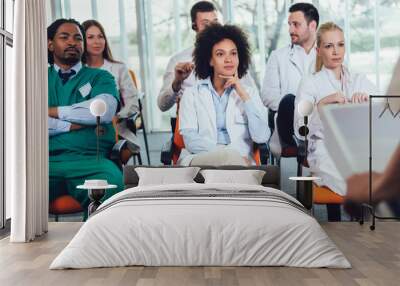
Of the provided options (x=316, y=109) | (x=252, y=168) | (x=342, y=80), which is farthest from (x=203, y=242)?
(x=342, y=80)

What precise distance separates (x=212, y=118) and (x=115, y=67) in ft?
4.69

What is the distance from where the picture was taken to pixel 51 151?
782 cm

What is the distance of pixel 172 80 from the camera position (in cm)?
791

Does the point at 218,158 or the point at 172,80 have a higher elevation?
the point at 172,80

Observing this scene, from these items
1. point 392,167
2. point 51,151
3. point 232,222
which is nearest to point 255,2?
point 392,167

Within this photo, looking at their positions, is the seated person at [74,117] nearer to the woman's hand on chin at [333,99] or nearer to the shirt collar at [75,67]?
the shirt collar at [75,67]

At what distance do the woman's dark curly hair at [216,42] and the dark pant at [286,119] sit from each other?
2.12ft

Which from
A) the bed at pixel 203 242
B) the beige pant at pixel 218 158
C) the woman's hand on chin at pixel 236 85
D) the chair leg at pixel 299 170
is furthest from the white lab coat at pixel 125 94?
the bed at pixel 203 242

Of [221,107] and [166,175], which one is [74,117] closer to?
[166,175]

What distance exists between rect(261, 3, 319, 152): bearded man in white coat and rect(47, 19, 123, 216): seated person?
201cm

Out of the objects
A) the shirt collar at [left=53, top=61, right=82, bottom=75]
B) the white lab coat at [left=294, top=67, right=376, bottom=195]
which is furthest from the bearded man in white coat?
the shirt collar at [left=53, top=61, right=82, bottom=75]

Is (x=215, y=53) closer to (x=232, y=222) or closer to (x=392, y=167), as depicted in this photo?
(x=392, y=167)

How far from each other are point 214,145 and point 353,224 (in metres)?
1.99

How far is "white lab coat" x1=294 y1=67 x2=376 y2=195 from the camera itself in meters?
7.78
